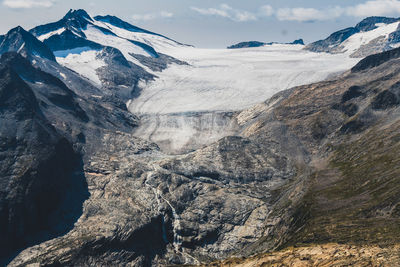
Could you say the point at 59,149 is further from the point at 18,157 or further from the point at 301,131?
the point at 301,131

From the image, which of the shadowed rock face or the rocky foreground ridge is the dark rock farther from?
the shadowed rock face

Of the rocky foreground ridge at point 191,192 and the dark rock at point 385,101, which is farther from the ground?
the dark rock at point 385,101

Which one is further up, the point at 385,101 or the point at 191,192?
the point at 385,101

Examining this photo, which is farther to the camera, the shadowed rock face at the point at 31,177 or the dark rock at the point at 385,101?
the dark rock at the point at 385,101

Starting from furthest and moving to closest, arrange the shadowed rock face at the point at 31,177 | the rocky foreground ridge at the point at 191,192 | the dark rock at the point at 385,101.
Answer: the dark rock at the point at 385,101, the shadowed rock face at the point at 31,177, the rocky foreground ridge at the point at 191,192

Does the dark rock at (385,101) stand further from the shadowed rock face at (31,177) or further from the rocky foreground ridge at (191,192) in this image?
the shadowed rock face at (31,177)

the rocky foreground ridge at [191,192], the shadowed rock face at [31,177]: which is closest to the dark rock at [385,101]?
the rocky foreground ridge at [191,192]

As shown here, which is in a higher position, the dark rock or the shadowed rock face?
the dark rock

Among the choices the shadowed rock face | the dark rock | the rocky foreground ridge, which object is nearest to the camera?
the rocky foreground ridge

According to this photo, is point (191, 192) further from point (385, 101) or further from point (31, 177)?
point (385, 101)

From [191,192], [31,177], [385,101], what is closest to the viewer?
[31,177]

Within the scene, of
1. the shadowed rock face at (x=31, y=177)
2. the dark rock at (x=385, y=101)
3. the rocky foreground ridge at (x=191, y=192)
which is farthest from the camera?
the dark rock at (x=385, y=101)

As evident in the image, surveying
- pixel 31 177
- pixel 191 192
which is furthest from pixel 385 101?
pixel 31 177

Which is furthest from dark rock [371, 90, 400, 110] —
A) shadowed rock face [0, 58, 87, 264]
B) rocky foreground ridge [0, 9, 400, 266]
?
shadowed rock face [0, 58, 87, 264]
